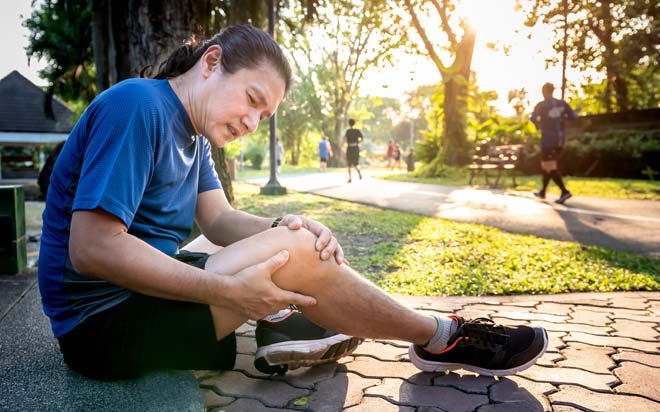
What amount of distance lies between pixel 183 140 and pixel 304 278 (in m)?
0.67

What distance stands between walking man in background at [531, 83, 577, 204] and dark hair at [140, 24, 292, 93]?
27.9 ft

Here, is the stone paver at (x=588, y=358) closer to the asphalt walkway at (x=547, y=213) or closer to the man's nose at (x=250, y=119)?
the man's nose at (x=250, y=119)

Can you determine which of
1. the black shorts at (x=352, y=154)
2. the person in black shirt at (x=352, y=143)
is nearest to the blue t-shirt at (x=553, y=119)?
the person in black shirt at (x=352, y=143)

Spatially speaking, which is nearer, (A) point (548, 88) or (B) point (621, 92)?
(A) point (548, 88)

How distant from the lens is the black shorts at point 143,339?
1764mm

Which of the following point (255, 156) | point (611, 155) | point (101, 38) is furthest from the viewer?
point (255, 156)

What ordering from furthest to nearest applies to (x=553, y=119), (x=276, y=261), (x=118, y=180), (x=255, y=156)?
1. (x=255, y=156)
2. (x=553, y=119)
3. (x=276, y=261)
4. (x=118, y=180)

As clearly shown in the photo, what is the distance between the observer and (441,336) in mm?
2135

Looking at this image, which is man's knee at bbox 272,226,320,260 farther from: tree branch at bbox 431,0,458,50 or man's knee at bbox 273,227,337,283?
tree branch at bbox 431,0,458,50

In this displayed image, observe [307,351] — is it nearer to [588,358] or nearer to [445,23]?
[588,358]

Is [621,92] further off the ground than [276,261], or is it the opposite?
[621,92]

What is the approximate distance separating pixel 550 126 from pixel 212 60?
906 centimetres

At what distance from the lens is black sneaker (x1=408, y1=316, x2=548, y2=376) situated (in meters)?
2.15

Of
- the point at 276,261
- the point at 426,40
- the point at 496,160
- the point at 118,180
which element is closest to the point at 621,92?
the point at 426,40
